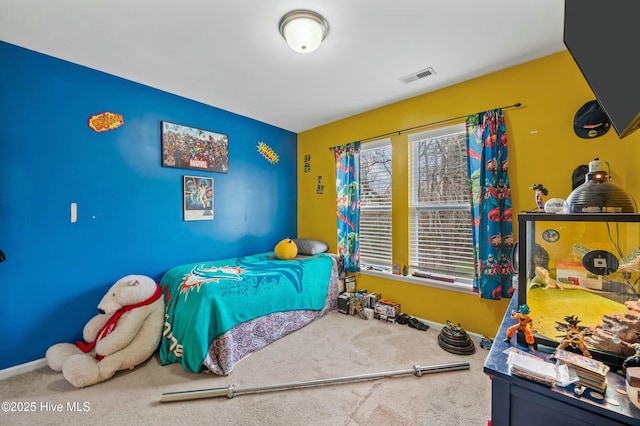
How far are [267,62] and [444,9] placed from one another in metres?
1.34

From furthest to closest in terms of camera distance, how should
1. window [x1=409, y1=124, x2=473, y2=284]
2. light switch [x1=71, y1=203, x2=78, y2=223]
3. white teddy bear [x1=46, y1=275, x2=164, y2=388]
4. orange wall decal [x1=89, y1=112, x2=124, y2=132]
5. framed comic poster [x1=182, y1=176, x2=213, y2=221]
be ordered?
framed comic poster [x1=182, y1=176, x2=213, y2=221], window [x1=409, y1=124, x2=473, y2=284], orange wall decal [x1=89, y1=112, x2=124, y2=132], light switch [x1=71, y1=203, x2=78, y2=223], white teddy bear [x1=46, y1=275, x2=164, y2=388]

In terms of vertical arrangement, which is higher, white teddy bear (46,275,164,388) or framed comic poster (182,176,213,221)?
framed comic poster (182,176,213,221)

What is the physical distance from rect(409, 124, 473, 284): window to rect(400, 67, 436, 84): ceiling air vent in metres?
0.56

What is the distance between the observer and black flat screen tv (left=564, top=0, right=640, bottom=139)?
672mm

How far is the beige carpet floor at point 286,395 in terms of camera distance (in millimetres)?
1503

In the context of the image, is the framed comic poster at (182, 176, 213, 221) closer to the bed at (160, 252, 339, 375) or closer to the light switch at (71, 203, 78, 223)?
the bed at (160, 252, 339, 375)

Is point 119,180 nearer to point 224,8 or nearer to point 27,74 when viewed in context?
point 27,74

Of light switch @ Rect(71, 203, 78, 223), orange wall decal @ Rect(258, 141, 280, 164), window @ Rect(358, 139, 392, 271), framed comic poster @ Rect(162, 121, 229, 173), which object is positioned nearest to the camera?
light switch @ Rect(71, 203, 78, 223)

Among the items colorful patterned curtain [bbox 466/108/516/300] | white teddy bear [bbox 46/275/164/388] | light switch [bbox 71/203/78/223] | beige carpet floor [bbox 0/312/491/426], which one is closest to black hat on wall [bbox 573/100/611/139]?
colorful patterned curtain [bbox 466/108/516/300]

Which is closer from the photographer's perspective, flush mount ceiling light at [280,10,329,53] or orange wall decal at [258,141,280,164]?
flush mount ceiling light at [280,10,329,53]

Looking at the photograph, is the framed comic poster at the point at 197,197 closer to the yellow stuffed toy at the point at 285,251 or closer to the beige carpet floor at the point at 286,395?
the yellow stuffed toy at the point at 285,251

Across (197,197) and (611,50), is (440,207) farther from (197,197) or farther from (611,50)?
(197,197)

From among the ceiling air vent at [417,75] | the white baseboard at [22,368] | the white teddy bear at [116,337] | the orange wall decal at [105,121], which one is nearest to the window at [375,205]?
the ceiling air vent at [417,75]

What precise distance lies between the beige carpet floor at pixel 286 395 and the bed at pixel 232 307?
13cm
